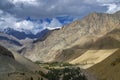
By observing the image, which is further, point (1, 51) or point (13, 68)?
point (1, 51)

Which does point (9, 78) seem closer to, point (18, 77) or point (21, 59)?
point (18, 77)

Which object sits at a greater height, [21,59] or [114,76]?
[21,59]

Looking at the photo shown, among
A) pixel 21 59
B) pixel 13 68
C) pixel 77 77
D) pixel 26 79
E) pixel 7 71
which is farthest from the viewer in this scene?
pixel 21 59

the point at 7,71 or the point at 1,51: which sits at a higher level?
the point at 1,51

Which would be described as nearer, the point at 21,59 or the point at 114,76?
the point at 114,76

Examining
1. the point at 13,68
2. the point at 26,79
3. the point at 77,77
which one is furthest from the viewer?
the point at 77,77

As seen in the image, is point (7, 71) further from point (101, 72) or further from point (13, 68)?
point (101, 72)

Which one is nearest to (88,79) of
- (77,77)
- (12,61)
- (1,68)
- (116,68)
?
(77,77)

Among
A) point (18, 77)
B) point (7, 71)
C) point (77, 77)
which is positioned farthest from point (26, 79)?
point (77, 77)

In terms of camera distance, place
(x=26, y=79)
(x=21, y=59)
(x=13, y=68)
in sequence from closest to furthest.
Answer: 1. (x=26, y=79)
2. (x=13, y=68)
3. (x=21, y=59)
